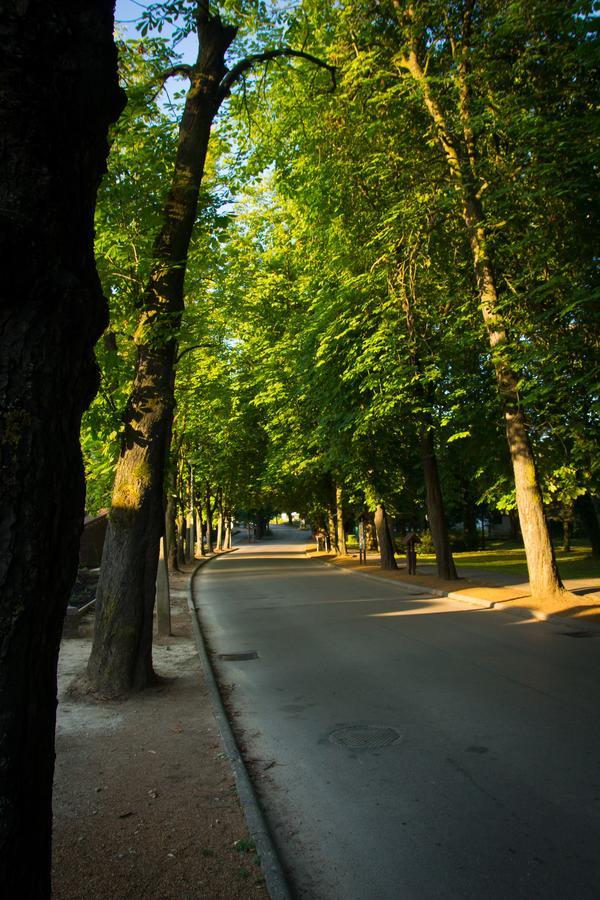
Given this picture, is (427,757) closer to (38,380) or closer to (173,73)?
(38,380)

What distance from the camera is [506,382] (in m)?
14.7

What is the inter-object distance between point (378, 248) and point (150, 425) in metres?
11.3

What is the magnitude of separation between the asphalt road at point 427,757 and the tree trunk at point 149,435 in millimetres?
1465

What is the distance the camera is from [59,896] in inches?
135

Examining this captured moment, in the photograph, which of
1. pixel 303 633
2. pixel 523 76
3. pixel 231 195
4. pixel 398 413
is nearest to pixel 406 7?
pixel 523 76

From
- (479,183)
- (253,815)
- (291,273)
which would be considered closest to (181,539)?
(291,273)

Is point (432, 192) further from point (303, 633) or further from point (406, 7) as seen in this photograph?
point (303, 633)

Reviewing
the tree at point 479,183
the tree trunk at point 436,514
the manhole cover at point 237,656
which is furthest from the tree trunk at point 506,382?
the manhole cover at point 237,656

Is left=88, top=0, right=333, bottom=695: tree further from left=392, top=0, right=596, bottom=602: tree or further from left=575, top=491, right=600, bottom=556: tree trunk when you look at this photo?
left=575, top=491, right=600, bottom=556: tree trunk

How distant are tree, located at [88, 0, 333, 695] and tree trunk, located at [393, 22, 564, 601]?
22.7 feet

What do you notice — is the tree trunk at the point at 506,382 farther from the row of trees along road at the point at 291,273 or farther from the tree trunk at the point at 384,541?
the tree trunk at the point at 384,541

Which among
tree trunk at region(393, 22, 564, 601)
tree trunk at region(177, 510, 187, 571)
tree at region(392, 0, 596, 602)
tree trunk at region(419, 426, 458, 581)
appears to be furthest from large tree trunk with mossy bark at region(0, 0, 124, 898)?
tree trunk at region(177, 510, 187, 571)

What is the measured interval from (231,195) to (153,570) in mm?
7536

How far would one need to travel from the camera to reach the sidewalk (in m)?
13.2
